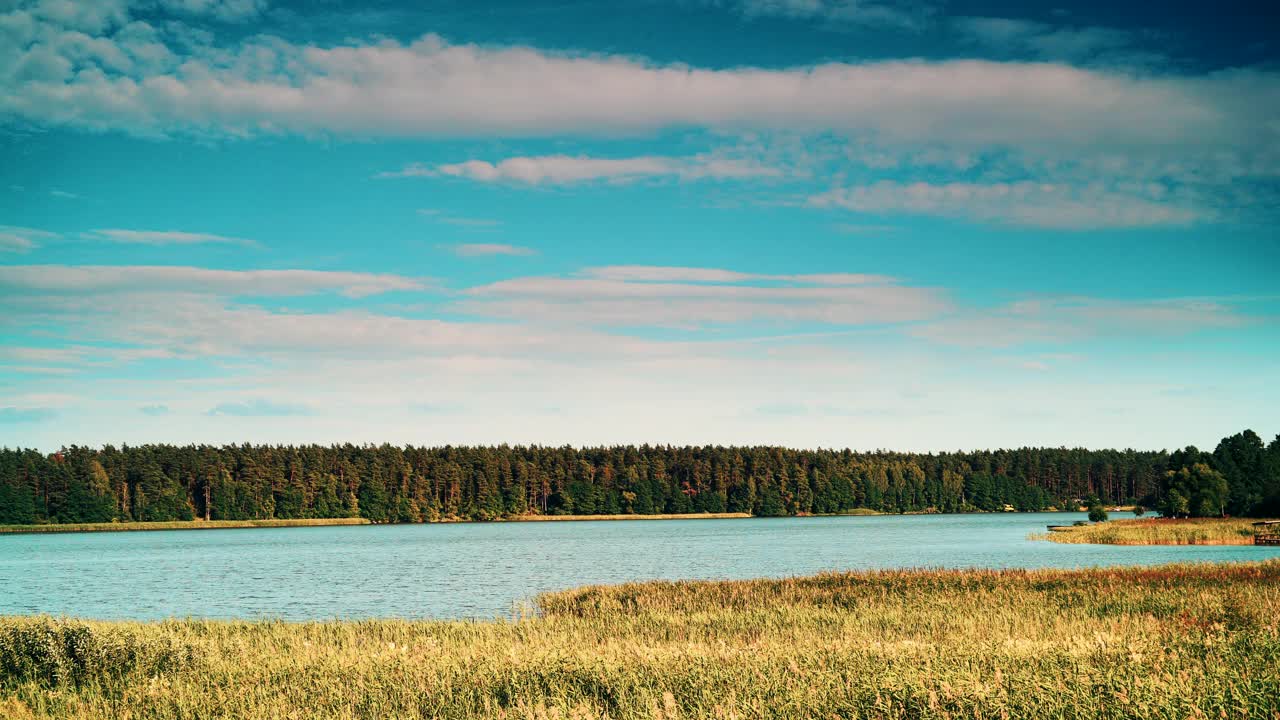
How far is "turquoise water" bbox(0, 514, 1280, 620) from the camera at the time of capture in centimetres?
4766

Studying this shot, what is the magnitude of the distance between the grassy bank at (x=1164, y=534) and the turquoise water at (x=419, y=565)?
413cm

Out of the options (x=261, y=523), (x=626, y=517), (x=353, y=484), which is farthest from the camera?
(x=626, y=517)

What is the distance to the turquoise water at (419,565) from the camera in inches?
1876

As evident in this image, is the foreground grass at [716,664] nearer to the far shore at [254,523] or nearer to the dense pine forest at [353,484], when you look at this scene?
the dense pine forest at [353,484]

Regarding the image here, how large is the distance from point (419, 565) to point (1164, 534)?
5951cm

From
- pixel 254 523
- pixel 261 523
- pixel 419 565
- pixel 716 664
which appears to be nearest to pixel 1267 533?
pixel 419 565

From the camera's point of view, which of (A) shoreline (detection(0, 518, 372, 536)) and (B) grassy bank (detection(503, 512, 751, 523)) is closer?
(A) shoreline (detection(0, 518, 372, 536))

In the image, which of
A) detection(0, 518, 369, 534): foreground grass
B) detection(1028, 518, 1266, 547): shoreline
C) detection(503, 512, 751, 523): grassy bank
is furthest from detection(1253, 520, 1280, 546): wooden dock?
detection(0, 518, 369, 534): foreground grass

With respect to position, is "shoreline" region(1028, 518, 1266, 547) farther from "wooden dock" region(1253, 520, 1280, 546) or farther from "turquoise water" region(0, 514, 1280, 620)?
"turquoise water" region(0, 514, 1280, 620)

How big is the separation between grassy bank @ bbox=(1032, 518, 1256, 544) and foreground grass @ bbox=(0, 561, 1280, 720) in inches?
1956

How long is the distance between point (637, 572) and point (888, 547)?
1335 inches

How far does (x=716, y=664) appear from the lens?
58.0 feet

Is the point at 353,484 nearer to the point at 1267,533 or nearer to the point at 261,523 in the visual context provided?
the point at 261,523

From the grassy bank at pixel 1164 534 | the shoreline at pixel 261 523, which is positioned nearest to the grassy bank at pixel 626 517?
the shoreline at pixel 261 523
